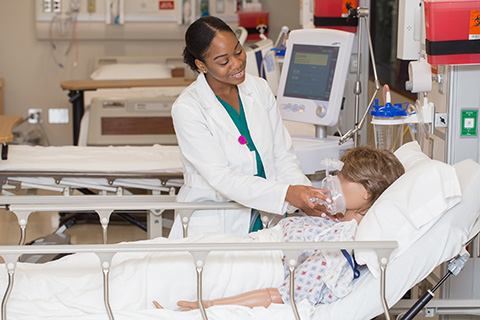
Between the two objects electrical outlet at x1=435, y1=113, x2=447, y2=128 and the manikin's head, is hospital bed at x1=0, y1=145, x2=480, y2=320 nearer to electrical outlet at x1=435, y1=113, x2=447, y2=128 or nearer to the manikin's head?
the manikin's head

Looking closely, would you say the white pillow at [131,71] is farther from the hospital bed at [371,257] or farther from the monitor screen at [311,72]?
the hospital bed at [371,257]

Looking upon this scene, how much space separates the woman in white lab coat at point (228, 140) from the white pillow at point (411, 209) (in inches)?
14.7

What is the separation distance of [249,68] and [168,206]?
6.16 feet

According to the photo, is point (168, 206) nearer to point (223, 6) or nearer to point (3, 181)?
point (3, 181)

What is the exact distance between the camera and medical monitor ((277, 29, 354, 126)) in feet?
10.0

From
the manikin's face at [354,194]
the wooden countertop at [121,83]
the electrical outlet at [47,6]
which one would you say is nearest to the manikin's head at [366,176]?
the manikin's face at [354,194]

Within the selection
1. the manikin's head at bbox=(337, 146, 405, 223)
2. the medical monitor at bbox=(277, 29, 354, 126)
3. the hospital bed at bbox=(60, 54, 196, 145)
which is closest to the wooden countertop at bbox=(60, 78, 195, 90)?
the hospital bed at bbox=(60, 54, 196, 145)

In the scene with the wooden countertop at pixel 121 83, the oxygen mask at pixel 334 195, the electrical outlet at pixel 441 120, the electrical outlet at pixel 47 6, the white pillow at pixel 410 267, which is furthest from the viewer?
the electrical outlet at pixel 47 6

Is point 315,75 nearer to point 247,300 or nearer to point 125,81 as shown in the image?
point 247,300

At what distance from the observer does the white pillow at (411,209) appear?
6.25 ft

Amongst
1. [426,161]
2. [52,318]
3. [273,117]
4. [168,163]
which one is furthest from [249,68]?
[52,318]

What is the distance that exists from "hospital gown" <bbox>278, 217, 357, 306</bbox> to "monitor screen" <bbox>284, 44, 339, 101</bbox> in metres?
1.11

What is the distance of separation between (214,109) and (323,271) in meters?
0.83

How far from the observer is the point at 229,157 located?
8.35 ft
